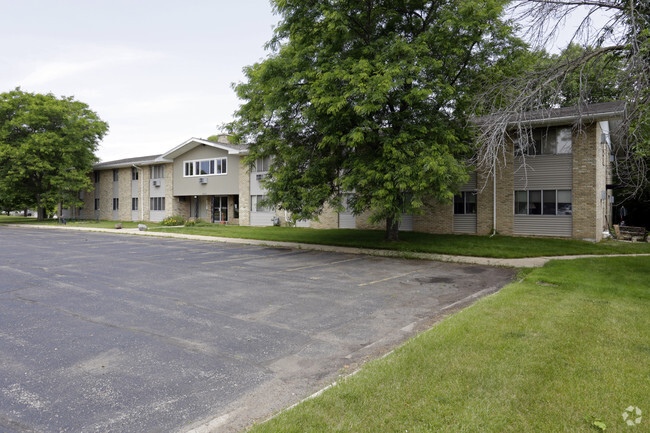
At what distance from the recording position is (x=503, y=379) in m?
3.96

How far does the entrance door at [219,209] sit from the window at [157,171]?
6.67 metres

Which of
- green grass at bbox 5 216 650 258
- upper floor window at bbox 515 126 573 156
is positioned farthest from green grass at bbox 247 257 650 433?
upper floor window at bbox 515 126 573 156

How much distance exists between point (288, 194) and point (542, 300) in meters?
9.89

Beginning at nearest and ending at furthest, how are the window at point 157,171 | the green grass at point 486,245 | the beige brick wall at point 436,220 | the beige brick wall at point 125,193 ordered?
1. the green grass at point 486,245
2. the beige brick wall at point 436,220
3. the window at point 157,171
4. the beige brick wall at point 125,193

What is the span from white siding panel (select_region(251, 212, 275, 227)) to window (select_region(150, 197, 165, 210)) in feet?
38.8

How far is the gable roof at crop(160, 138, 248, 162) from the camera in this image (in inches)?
1198

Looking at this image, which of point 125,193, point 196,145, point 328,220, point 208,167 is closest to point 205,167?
point 208,167

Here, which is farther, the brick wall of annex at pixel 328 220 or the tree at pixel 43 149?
the tree at pixel 43 149

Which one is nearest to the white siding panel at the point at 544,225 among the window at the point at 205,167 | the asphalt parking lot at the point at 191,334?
the asphalt parking lot at the point at 191,334

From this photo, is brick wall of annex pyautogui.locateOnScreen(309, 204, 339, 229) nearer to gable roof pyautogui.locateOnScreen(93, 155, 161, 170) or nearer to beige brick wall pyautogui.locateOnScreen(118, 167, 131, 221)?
gable roof pyautogui.locateOnScreen(93, 155, 161, 170)

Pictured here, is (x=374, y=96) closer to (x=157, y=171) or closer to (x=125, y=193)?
(x=157, y=171)

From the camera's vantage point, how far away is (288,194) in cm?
1530

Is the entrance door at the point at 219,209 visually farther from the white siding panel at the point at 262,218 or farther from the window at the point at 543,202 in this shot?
the window at the point at 543,202

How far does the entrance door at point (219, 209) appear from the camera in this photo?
34719 mm
